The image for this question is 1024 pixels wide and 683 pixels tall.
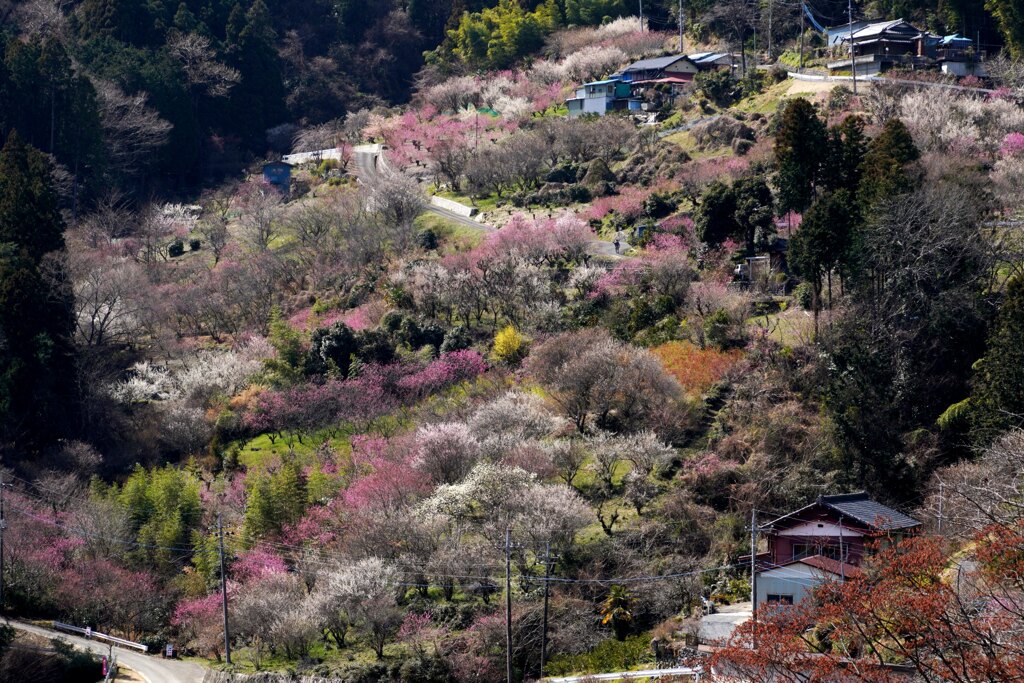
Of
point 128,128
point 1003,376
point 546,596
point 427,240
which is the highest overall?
point 128,128

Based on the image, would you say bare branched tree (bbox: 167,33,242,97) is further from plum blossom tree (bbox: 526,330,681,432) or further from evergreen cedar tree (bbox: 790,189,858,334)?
evergreen cedar tree (bbox: 790,189,858,334)

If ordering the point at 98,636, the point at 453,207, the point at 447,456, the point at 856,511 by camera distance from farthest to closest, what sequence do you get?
1. the point at 453,207
2. the point at 447,456
3. the point at 98,636
4. the point at 856,511

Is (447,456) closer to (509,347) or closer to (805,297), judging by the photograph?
(509,347)

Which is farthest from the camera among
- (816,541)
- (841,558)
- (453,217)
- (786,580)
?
(453,217)

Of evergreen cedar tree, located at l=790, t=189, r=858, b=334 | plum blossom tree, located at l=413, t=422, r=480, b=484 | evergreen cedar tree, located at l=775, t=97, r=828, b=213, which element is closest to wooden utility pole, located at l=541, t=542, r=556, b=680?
plum blossom tree, located at l=413, t=422, r=480, b=484

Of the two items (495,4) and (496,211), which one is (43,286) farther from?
(495,4)

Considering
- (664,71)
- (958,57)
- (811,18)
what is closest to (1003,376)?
(958,57)

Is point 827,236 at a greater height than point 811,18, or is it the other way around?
point 811,18

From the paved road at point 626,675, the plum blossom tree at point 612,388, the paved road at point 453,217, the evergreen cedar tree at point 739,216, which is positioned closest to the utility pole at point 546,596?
the paved road at point 626,675
